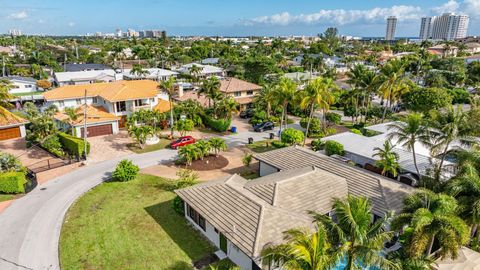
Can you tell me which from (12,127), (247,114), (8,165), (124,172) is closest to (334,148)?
(124,172)

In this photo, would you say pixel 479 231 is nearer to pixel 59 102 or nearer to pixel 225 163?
pixel 225 163

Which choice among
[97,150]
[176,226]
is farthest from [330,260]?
[97,150]

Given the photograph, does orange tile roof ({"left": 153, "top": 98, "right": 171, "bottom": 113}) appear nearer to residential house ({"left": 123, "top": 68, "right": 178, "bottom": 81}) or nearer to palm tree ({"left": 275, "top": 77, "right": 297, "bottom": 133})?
palm tree ({"left": 275, "top": 77, "right": 297, "bottom": 133})

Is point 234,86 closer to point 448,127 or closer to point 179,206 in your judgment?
point 179,206

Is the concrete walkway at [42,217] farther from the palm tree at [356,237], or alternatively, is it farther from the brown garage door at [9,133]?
the palm tree at [356,237]

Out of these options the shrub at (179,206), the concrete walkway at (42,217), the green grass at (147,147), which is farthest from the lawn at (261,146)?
the shrub at (179,206)

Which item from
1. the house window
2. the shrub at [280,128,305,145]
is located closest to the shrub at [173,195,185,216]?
the shrub at [280,128,305,145]
